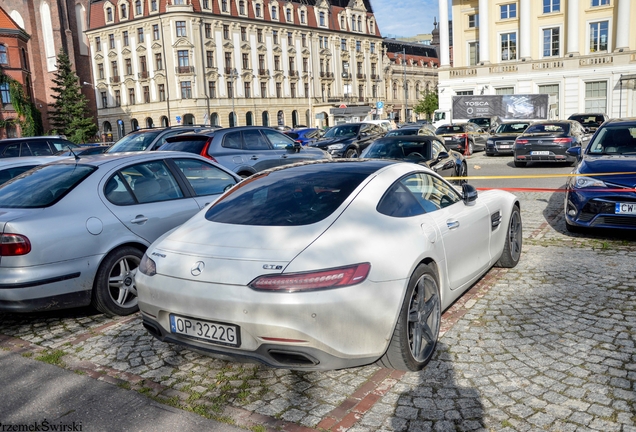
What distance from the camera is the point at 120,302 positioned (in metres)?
5.49

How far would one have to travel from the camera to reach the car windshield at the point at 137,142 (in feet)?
44.5

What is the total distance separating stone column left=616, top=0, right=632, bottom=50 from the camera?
4569cm

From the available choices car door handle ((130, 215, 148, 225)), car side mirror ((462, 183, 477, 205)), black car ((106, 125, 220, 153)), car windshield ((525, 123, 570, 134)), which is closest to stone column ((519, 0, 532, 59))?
car windshield ((525, 123, 570, 134))

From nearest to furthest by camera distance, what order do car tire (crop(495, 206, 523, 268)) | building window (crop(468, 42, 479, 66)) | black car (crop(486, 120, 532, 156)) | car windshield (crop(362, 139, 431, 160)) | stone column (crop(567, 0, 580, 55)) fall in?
car tire (crop(495, 206, 523, 268))
car windshield (crop(362, 139, 431, 160))
black car (crop(486, 120, 532, 156))
stone column (crop(567, 0, 580, 55))
building window (crop(468, 42, 479, 66))

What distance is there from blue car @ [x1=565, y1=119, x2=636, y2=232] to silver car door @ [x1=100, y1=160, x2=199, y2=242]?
5180 mm

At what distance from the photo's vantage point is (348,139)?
23750 millimetres

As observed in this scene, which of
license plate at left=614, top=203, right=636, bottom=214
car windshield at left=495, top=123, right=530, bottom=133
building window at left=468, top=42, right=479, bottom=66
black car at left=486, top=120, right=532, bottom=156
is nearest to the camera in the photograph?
license plate at left=614, top=203, right=636, bottom=214

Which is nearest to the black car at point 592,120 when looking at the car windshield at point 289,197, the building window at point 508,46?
the building window at point 508,46

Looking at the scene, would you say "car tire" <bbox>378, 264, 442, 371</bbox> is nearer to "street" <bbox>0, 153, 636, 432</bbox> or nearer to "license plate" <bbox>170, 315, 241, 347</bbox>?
"street" <bbox>0, 153, 636, 432</bbox>

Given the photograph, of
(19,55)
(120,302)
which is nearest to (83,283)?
(120,302)

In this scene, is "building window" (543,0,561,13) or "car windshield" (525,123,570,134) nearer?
"car windshield" (525,123,570,134)

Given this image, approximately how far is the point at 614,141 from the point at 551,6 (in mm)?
46429

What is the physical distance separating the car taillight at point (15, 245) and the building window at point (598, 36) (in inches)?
2090

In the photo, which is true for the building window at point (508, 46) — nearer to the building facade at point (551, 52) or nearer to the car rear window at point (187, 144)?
the building facade at point (551, 52)
